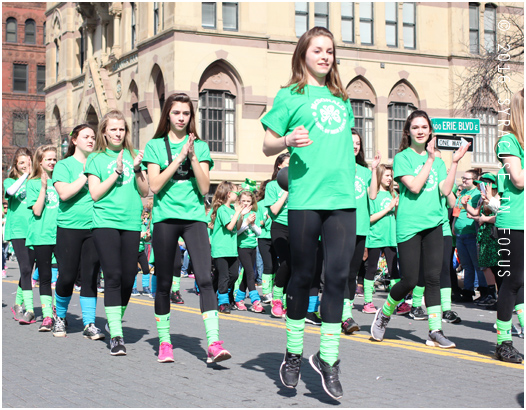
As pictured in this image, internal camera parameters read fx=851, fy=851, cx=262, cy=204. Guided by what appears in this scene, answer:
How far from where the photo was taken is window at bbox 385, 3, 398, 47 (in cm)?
3566

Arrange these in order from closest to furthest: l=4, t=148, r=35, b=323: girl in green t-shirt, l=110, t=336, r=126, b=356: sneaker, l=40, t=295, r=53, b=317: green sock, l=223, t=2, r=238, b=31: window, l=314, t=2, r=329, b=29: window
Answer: l=110, t=336, r=126, b=356: sneaker
l=40, t=295, r=53, b=317: green sock
l=4, t=148, r=35, b=323: girl in green t-shirt
l=223, t=2, r=238, b=31: window
l=314, t=2, r=329, b=29: window

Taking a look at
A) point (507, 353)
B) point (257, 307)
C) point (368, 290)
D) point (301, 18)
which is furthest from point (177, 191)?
point (301, 18)

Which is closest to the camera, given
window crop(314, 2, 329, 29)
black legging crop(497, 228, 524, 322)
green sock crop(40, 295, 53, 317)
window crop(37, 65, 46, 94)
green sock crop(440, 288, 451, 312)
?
black legging crop(497, 228, 524, 322)

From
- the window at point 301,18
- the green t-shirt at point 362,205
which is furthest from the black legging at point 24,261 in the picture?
the window at point 301,18

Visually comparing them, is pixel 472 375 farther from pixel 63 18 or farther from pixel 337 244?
pixel 63 18

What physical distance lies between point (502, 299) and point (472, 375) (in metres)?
1.06

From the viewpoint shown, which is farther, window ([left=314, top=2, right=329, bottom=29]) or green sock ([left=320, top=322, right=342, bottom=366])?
window ([left=314, top=2, right=329, bottom=29])

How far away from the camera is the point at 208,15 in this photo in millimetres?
32500

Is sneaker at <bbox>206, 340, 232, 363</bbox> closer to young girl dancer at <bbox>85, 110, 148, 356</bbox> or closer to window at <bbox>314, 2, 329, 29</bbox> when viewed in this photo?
young girl dancer at <bbox>85, 110, 148, 356</bbox>

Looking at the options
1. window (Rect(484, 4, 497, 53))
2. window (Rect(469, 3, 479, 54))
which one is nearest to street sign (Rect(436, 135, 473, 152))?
window (Rect(469, 3, 479, 54))

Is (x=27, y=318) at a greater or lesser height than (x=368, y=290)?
lesser

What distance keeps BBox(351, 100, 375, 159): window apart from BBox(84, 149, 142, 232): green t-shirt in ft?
91.0

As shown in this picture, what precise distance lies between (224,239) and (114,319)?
4416 mm

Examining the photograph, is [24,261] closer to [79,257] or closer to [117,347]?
[79,257]
